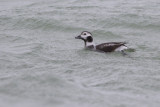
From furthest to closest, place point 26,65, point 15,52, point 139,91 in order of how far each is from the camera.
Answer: point 15,52 → point 26,65 → point 139,91

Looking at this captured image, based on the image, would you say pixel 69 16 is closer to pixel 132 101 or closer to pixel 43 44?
pixel 43 44

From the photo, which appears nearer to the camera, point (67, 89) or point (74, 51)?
point (67, 89)

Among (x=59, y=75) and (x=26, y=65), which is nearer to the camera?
(x=59, y=75)

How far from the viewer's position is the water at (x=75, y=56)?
9.46m

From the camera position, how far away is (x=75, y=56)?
13.3 m

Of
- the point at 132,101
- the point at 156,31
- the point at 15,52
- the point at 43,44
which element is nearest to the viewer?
the point at 132,101

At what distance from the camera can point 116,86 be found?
33.3ft

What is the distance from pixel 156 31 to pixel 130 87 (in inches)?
262

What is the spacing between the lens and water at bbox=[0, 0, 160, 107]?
372 inches

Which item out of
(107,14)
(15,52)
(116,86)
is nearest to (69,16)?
(107,14)

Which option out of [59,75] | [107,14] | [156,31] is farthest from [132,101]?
[107,14]

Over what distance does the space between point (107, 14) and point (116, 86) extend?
8329 millimetres

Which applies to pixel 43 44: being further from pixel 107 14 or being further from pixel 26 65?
pixel 107 14

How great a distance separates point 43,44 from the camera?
14.7 metres
